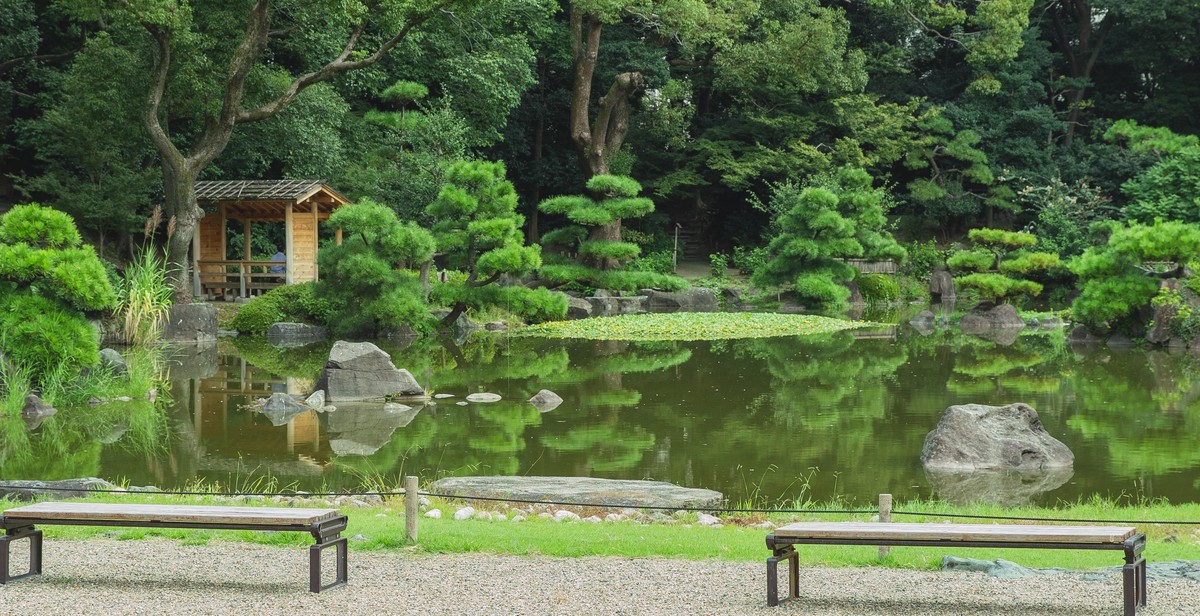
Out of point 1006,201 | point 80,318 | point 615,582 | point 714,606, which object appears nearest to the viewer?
point 714,606

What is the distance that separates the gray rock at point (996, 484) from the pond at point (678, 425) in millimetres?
35

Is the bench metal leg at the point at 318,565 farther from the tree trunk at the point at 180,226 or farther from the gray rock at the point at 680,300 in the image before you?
the gray rock at the point at 680,300

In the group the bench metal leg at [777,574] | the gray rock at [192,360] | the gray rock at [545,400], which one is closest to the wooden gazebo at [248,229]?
the gray rock at [192,360]

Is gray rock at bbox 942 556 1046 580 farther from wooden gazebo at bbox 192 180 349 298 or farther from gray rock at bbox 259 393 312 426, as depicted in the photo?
wooden gazebo at bbox 192 180 349 298

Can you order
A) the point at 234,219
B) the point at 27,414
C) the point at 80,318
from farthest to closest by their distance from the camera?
the point at 234,219, the point at 80,318, the point at 27,414

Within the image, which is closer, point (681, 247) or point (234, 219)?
point (234, 219)

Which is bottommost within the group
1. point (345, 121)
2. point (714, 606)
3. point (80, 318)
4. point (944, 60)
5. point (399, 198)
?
point (714, 606)

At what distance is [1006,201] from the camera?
99.0 ft

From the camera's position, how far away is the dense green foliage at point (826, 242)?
2408 centimetres

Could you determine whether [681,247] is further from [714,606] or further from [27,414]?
[714,606]

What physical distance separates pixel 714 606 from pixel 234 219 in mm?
21306

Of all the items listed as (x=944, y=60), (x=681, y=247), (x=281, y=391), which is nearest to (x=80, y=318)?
(x=281, y=391)

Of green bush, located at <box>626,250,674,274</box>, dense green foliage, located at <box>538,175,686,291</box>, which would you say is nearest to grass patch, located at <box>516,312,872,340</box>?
dense green foliage, located at <box>538,175,686,291</box>

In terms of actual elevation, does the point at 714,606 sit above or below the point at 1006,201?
below
